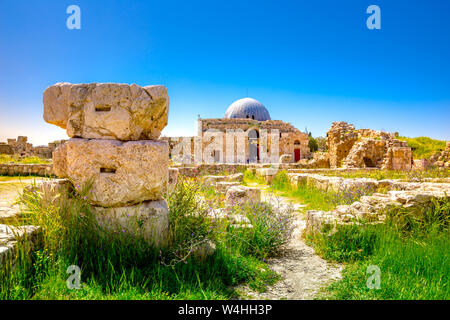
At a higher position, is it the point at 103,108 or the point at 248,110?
the point at 248,110

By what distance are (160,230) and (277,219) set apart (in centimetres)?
180

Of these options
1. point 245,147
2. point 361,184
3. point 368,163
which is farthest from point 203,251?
point 245,147

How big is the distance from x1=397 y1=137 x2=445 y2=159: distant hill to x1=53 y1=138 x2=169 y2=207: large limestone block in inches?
797

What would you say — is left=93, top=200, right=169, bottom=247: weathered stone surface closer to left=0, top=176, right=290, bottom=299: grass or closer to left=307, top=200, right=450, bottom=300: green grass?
left=0, top=176, right=290, bottom=299: grass

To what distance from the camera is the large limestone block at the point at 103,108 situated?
8.83 ft

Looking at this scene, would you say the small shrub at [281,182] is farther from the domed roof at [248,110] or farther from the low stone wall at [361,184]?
the domed roof at [248,110]

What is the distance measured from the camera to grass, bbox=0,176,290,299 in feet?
6.41

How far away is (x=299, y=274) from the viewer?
2.84m

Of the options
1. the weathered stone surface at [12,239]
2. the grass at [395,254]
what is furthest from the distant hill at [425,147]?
the weathered stone surface at [12,239]

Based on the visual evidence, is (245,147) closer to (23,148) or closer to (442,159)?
(442,159)

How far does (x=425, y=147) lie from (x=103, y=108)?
865 inches

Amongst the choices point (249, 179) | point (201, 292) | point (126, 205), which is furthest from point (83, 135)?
point (249, 179)

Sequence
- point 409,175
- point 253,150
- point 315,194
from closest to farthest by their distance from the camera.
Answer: point 315,194, point 409,175, point 253,150
